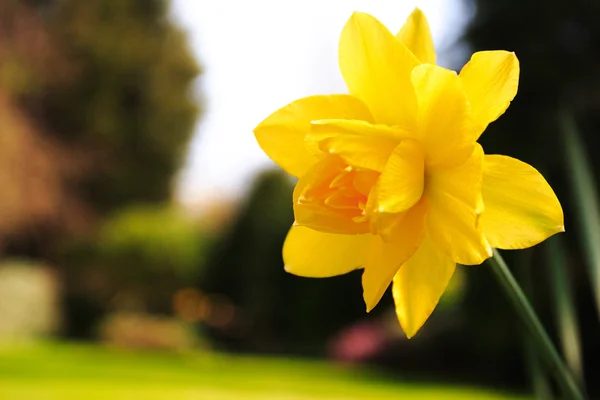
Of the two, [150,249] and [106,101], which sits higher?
[106,101]

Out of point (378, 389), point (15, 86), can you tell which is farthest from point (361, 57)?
point (15, 86)

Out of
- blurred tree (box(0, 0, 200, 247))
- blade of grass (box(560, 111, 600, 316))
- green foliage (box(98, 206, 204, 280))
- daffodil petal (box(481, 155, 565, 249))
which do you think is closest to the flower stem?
daffodil petal (box(481, 155, 565, 249))

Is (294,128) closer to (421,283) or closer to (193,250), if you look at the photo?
(421,283)

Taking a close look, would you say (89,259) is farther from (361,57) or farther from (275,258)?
(361,57)

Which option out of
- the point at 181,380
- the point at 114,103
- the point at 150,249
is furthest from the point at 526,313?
the point at 114,103

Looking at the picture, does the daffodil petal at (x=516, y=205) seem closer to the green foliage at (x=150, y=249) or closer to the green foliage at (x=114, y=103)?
the green foliage at (x=150, y=249)

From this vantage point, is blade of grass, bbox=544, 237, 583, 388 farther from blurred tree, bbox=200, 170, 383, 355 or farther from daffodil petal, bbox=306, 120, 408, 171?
blurred tree, bbox=200, 170, 383, 355

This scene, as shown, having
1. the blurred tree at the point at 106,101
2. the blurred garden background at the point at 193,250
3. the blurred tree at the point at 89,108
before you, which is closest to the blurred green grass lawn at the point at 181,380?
the blurred garden background at the point at 193,250
